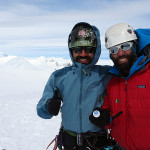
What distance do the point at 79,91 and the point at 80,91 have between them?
0.06 ft

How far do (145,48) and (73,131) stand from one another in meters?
1.92

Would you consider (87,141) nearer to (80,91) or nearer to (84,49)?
(80,91)

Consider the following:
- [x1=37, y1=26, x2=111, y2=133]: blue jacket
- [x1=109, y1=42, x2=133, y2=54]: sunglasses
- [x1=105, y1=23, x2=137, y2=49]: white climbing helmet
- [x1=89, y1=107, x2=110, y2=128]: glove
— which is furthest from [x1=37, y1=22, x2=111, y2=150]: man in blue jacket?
[x1=109, y1=42, x2=133, y2=54]: sunglasses

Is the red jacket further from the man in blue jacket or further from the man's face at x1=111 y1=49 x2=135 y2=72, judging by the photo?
the man in blue jacket

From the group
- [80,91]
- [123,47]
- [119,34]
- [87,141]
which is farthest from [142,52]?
[87,141]

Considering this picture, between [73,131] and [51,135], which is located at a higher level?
[73,131]

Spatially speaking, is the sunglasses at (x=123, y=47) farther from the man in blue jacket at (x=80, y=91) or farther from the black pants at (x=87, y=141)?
the black pants at (x=87, y=141)

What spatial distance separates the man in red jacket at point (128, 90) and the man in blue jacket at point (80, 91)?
11.1 inches

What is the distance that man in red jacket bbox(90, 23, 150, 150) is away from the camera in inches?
115

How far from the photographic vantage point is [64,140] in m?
3.88

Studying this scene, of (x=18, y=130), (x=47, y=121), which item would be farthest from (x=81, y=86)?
(x=47, y=121)

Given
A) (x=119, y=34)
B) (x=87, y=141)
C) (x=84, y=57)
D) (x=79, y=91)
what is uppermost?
(x=119, y=34)

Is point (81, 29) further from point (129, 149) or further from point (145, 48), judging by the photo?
point (129, 149)

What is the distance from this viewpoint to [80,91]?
11.6ft
